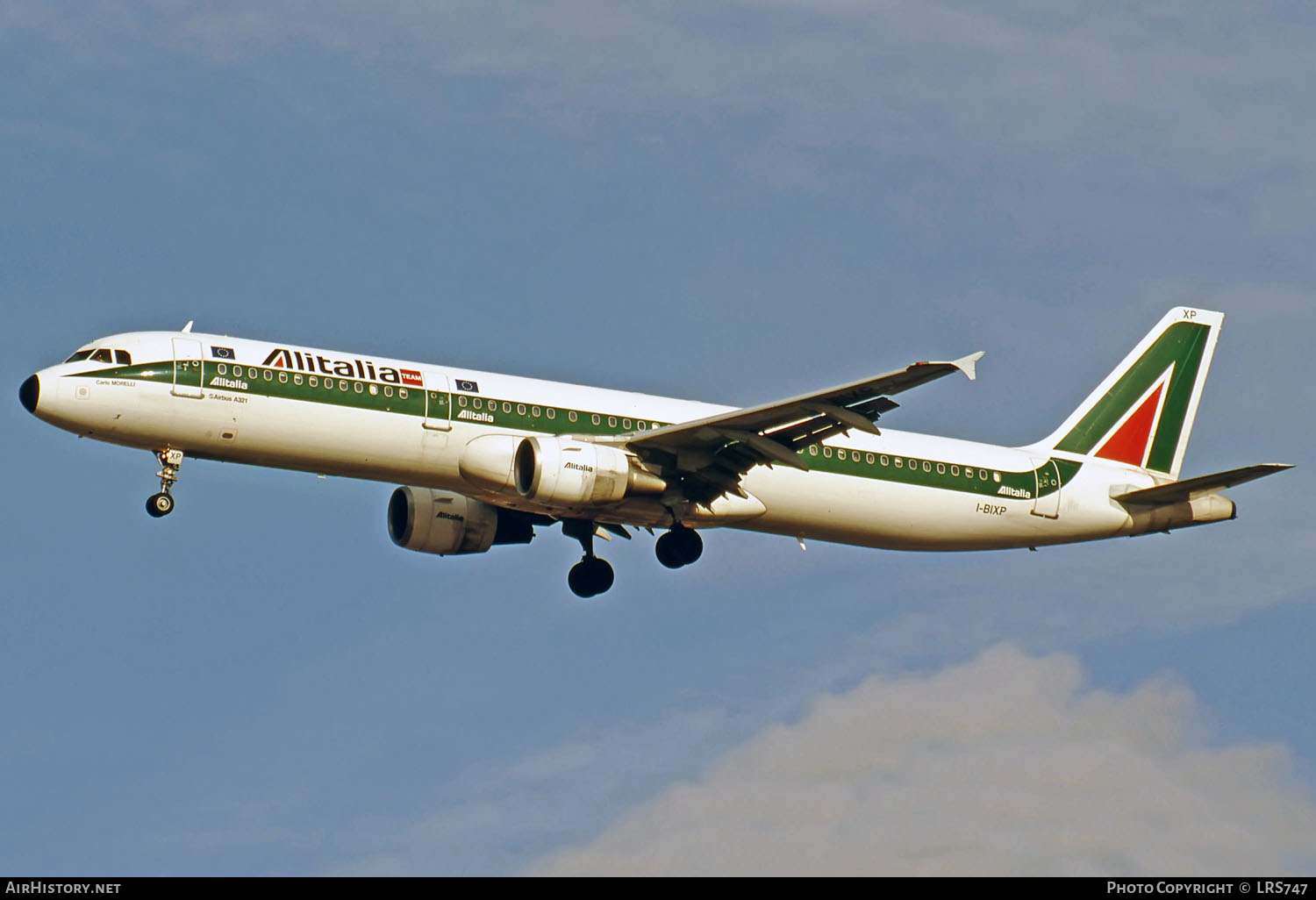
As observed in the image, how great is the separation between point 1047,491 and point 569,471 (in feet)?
51.0

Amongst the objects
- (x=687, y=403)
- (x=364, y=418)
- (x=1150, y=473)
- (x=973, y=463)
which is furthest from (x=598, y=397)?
Answer: (x=1150, y=473)

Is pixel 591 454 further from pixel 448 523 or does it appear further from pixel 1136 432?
pixel 1136 432

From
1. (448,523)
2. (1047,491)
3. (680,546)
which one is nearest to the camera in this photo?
(680,546)

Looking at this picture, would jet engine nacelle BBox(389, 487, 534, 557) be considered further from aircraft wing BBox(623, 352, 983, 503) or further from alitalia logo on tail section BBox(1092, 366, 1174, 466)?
alitalia logo on tail section BBox(1092, 366, 1174, 466)

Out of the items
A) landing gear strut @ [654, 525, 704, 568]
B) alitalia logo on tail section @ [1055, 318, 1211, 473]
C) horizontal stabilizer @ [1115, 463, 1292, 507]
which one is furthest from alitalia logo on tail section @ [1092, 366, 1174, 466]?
landing gear strut @ [654, 525, 704, 568]

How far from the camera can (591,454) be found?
49.8m

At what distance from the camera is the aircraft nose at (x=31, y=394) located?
47.7 metres

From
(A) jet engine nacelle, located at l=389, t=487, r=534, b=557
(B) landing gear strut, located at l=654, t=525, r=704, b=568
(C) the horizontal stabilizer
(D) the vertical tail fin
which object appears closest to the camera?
(C) the horizontal stabilizer

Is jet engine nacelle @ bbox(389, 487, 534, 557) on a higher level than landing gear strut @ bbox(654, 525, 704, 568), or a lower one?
higher

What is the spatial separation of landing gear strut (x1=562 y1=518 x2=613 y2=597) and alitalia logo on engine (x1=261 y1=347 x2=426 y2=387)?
8.68m

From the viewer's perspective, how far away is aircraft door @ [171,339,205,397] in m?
48.1

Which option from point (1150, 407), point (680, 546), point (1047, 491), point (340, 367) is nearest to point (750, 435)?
point (680, 546)
